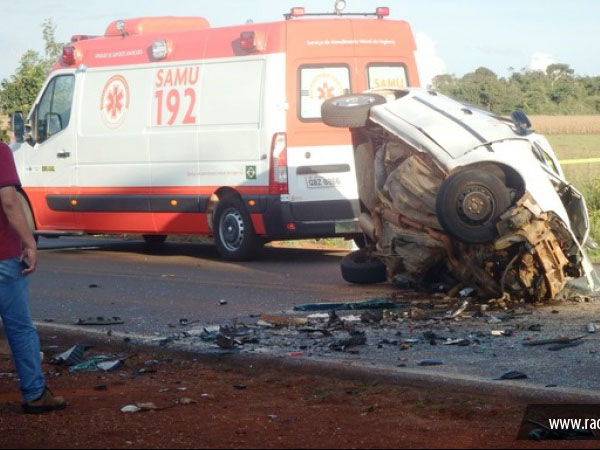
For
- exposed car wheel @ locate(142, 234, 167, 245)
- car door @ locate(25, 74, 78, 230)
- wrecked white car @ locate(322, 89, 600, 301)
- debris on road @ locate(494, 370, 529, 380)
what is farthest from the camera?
exposed car wheel @ locate(142, 234, 167, 245)

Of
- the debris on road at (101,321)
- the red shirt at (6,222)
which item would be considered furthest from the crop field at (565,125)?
the red shirt at (6,222)

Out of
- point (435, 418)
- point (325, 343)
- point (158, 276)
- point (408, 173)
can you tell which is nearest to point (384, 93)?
point (408, 173)

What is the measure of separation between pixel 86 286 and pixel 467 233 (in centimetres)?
445

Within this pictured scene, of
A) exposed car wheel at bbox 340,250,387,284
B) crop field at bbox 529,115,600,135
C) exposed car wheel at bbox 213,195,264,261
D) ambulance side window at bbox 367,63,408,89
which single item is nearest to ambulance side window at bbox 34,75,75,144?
exposed car wheel at bbox 213,195,264,261

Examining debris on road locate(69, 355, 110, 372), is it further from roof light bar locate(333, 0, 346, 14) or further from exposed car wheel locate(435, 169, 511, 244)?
roof light bar locate(333, 0, 346, 14)

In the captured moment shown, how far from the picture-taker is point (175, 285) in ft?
42.2

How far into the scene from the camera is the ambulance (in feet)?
47.5

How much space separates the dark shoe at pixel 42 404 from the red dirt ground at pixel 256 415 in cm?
4

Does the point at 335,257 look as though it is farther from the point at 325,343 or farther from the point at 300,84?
the point at 325,343

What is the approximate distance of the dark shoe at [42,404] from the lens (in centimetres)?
676

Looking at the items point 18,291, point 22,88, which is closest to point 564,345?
point 18,291

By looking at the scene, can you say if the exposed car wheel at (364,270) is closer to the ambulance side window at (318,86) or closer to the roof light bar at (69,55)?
the ambulance side window at (318,86)

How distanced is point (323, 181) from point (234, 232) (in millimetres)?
1423

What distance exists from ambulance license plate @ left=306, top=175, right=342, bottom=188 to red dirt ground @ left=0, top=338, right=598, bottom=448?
6649 mm
